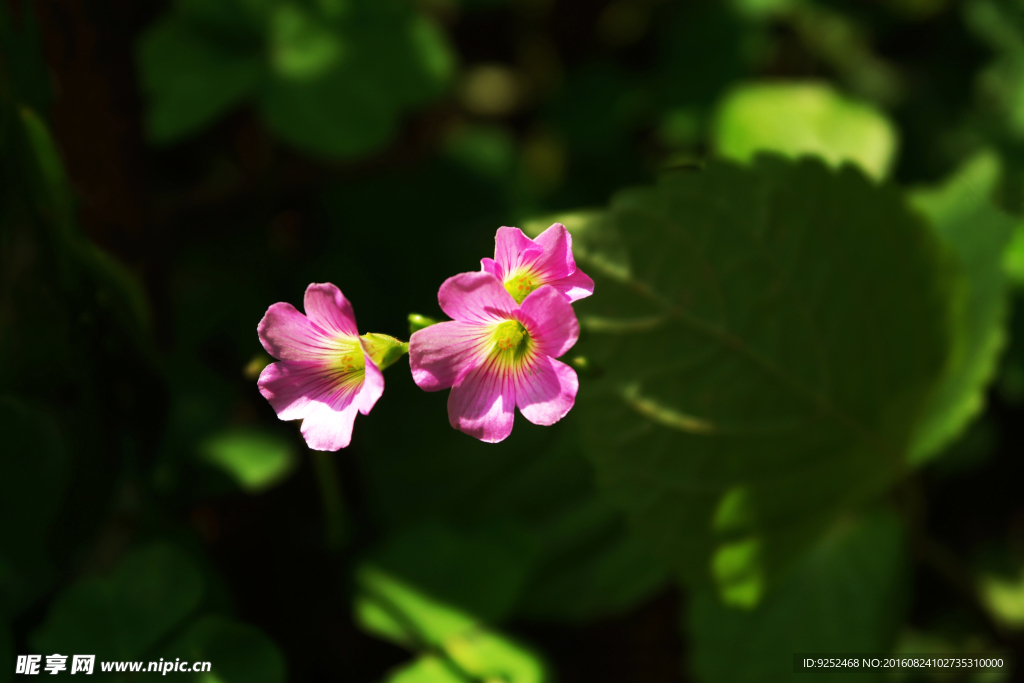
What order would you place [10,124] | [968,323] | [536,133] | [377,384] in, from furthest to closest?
[536,133] → [968,323] → [10,124] → [377,384]

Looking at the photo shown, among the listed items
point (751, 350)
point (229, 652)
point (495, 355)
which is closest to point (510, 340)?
point (495, 355)

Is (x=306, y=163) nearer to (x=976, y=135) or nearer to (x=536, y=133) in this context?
(x=536, y=133)

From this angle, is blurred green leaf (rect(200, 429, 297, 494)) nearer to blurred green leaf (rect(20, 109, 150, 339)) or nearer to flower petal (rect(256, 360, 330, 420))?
blurred green leaf (rect(20, 109, 150, 339))

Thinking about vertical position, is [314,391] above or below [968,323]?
below

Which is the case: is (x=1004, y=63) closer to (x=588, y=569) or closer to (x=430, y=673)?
(x=588, y=569)

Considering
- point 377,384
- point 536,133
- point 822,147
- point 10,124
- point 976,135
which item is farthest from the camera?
point 536,133

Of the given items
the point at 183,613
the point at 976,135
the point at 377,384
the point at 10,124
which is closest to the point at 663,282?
the point at 377,384

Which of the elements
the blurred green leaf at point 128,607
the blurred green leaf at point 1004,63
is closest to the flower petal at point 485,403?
the blurred green leaf at point 128,607

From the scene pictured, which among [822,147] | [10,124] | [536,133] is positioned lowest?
[10,124]
